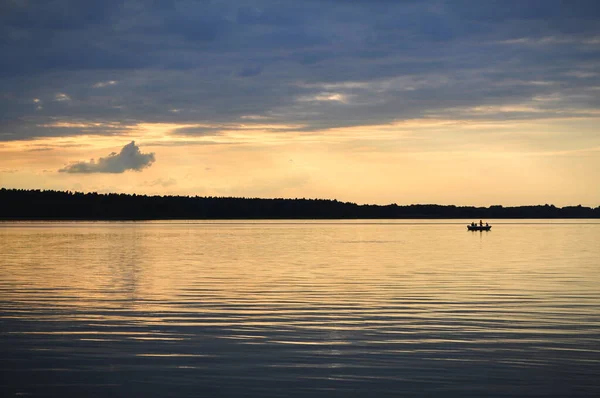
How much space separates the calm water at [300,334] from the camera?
687 inches

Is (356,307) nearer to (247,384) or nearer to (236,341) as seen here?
(236,341)

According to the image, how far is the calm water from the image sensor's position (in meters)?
17.4

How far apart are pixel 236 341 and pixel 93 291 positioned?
1723cm

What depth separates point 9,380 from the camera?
58.1ft

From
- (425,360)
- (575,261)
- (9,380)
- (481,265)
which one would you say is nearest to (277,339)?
(425,360)

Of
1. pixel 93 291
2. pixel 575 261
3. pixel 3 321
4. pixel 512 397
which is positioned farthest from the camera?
pixel 575 261

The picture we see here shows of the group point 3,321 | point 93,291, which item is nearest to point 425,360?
point 3,321

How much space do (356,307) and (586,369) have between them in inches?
527

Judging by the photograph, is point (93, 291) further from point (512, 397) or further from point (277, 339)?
point (512, 397)

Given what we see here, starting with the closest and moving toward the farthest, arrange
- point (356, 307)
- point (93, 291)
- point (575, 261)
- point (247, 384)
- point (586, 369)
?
point (247, 384) < point (586, 369) < point (356, 307) < point (93, 291) < point (575, 261)

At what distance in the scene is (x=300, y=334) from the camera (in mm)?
24469

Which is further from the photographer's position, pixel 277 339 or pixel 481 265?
pixel 481 265

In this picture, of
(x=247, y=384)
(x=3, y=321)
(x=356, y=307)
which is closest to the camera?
(x=247, y=384)

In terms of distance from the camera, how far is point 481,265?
56.3 meters
